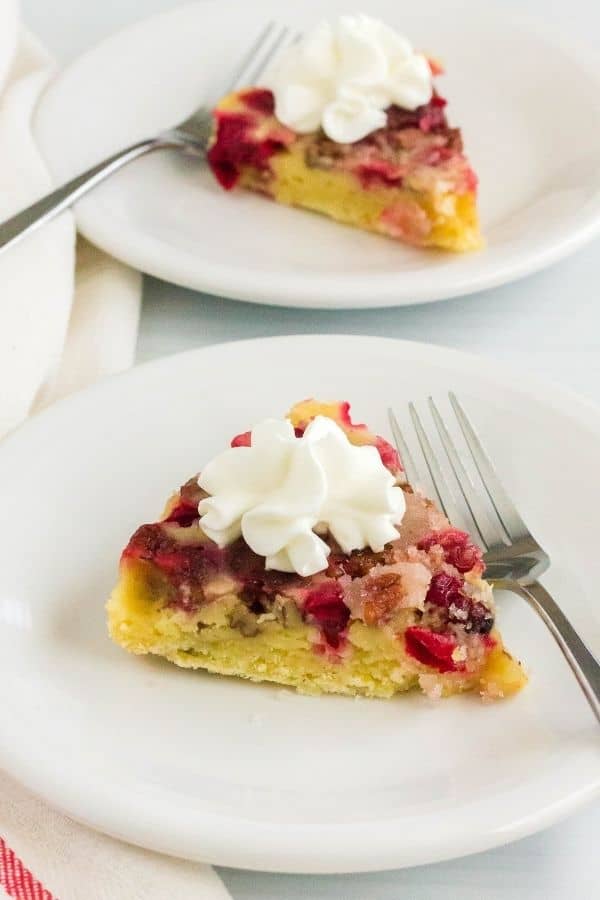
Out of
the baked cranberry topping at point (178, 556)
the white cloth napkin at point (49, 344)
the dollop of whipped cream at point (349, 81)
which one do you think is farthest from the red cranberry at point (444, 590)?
the dollop of whipped cream at point (349, 81)

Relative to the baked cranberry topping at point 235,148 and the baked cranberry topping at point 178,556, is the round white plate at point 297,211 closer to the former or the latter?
the baked cranberry topping at point 235,148

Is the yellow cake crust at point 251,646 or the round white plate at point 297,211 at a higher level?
the round white plate at point 297,211

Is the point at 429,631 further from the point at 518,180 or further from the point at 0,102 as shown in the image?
the point at 0,102

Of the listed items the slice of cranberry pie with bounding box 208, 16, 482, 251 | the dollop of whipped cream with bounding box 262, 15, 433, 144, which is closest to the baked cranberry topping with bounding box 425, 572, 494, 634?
the slice of cranberry pie with bounding box 208, 16, 482, 251

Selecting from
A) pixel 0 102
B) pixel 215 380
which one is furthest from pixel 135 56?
pixel 215 380

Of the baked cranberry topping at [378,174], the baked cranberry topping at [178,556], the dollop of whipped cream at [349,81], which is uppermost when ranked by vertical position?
the dollop of whipped cream at [349,81]

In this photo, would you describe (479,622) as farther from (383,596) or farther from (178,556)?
(178,556)

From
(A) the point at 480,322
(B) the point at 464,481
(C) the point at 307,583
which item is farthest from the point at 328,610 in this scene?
(A) the point at 480,322

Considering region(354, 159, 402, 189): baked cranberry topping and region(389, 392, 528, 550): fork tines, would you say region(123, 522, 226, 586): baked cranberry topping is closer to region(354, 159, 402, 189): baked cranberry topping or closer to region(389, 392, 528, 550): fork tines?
region(389, 392, 528, 550): fork tines
